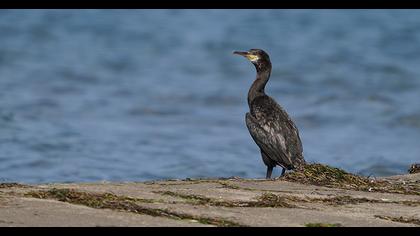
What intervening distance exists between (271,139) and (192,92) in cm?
1388

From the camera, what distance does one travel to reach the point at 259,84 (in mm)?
15258

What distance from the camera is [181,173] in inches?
723

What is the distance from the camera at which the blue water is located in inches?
768

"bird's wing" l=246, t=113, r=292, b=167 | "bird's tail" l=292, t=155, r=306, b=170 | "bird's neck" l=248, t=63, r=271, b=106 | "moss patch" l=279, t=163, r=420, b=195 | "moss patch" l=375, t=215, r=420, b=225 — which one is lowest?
"moss patch" l=375, t=215, r=420, b=225

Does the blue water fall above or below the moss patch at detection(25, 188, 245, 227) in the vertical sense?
above

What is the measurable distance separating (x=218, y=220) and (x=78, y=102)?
17313 millimetres

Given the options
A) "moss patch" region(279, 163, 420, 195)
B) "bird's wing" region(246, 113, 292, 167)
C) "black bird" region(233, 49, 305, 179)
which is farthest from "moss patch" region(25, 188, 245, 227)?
"bird's wing" region(246, 113, 292, 167)

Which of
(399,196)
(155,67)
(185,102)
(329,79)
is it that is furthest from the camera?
(155,67)

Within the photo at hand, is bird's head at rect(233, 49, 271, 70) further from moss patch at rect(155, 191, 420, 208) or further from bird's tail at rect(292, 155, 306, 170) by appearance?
moss patch at rect(155, 191, 420, 208)

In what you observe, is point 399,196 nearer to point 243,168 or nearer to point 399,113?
point 243,168

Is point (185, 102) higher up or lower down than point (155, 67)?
lower down

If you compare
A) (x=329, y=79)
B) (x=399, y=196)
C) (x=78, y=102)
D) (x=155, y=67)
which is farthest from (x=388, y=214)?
(x=155, y=67)

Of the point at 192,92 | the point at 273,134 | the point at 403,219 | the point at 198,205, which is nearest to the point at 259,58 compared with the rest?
the point at 273,134

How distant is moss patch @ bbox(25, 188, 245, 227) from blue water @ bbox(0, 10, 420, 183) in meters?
7.23
